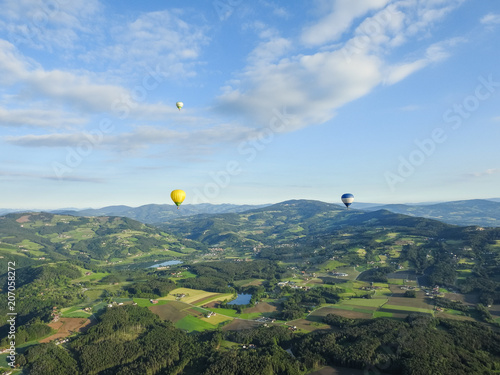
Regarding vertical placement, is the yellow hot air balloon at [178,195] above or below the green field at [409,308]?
above

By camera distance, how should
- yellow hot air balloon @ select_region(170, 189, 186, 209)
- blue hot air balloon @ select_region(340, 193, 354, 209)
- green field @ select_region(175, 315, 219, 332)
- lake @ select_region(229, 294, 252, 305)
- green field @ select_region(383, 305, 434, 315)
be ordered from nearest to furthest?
yellow hot air balloon @ select_region(170, 189, 186, 209) → green field @ select_region(175, 315, 219, 332) → green field @ select_region(383, 305, 434, 315) → blue hot air balloon @ select_region(340, 193, 354, 209) → lake @ select_region(229, 294, 252, 305)

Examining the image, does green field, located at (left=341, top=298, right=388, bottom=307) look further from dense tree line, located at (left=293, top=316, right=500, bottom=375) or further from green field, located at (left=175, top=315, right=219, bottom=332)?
green field, located at (left=175, top=315, right=219, bottom=332)

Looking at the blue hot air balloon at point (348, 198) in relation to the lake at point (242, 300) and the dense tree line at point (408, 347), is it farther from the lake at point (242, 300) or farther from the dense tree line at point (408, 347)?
the lake at point (242, 300)

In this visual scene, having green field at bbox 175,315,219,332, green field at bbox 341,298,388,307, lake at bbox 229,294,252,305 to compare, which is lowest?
lake at bbox 229,294,252,305

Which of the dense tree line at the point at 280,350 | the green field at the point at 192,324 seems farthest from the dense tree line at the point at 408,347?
the green field at the point at 192,324

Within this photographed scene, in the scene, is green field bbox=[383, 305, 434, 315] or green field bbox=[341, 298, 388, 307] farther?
green field bbox=[341, 298, 388, 307]

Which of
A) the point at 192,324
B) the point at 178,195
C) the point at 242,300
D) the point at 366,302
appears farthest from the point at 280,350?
the point at 242,300

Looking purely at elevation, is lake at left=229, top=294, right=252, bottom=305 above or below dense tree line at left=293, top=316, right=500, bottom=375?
below

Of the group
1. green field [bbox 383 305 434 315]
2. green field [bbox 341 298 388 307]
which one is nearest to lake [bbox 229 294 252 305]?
green field [bbox 341 298 388 307]

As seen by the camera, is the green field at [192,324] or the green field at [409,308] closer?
the green field at [192,324]

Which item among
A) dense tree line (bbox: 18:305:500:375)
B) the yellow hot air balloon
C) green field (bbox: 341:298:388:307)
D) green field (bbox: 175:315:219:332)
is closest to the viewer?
A: dense tree line (bbox: 18:305:500:375)

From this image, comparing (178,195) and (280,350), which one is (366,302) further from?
(178,195)
